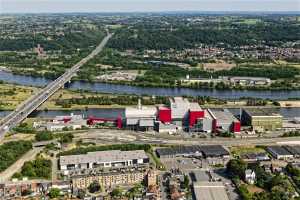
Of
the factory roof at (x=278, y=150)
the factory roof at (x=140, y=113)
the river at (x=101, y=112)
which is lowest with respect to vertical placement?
the river at (x=101, y=112)

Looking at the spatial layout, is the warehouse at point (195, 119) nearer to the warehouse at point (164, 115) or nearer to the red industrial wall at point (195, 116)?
the red industrial wall at point (195, 116)

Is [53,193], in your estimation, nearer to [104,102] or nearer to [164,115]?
[164,115]

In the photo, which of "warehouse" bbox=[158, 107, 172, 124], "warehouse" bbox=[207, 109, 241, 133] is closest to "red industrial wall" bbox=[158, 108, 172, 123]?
"warehouse" bbox=[158, 107, 172, 124]

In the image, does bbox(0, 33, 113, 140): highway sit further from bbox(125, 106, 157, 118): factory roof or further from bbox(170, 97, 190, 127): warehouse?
bbox(170, 97, 190, 127): warehouse

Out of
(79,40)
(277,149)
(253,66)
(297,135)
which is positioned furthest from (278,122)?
(79,40)

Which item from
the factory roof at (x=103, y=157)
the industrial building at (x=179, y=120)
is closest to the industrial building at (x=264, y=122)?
the industrial building at (x=179, y=120)
